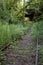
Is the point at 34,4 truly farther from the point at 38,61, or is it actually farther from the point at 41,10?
the point at 38,61

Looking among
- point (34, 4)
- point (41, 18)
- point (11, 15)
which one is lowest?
point (11, 15)

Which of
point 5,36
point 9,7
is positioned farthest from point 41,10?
point 9,7

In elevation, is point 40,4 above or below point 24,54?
above

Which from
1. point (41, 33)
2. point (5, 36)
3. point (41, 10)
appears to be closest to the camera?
point (41, 33)

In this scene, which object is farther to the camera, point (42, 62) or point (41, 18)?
point (41, 18)

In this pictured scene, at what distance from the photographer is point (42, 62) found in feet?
18.8

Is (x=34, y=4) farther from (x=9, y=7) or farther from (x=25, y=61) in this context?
(x=9, y=7)

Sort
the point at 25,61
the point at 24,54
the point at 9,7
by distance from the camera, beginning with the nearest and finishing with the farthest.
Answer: the point at 25,61
the point at 24,54
the point at 9,7

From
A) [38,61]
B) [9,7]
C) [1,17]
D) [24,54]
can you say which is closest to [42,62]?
[38,61]

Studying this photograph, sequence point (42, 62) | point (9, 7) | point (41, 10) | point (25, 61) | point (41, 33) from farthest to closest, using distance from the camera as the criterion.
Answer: point (9, 7)
point (41, 10)
point (41, 33)
point (25, 61)
point (42, 62)

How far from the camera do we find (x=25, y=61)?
20.6ft

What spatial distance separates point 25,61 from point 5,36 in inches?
135

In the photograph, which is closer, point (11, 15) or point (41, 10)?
point (41, 10)

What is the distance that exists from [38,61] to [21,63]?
21.9 inches
